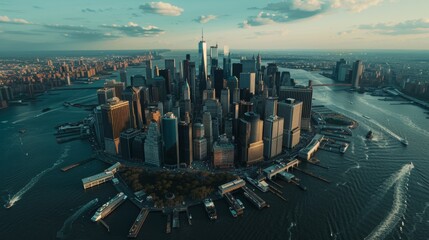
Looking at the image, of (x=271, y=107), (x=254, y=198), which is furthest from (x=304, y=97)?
(x=254, y=198)

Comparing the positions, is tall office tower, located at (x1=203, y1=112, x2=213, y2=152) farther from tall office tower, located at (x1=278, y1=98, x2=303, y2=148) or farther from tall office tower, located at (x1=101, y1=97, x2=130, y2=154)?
tall office tower, located at (x1=101, y1=97, x2=130, y2=154)

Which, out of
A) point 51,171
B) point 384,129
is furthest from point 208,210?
point 384,129

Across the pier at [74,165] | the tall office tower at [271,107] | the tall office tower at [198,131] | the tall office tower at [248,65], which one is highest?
the tall office tower at [248,65]

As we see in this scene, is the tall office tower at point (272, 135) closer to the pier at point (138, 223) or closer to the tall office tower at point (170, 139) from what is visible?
the tall office tower at point (170, 139)

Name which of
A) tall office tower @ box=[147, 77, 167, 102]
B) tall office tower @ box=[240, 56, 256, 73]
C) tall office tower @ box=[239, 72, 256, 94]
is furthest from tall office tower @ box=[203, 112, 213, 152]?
tall office tower @ box=[240, 56, 256, 73]

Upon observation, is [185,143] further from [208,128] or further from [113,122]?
[113,122]

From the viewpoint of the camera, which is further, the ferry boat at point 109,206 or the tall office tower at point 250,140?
the tall office tower at point 250,140

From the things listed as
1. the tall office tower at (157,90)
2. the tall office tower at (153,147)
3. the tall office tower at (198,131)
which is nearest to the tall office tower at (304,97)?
the tall office tower at (198,131)
